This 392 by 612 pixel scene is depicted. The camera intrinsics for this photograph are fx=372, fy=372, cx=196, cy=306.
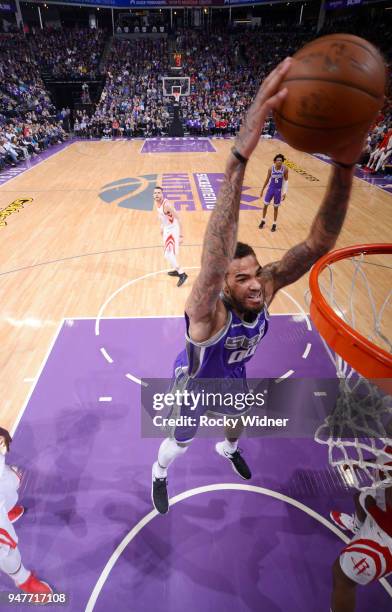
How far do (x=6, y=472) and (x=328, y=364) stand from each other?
3.50 metres

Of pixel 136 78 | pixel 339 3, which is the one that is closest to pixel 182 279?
pixel 136 78

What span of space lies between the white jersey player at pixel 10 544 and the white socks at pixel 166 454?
1016 millimetres

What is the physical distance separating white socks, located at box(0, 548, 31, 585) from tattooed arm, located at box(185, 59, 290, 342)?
189 cm

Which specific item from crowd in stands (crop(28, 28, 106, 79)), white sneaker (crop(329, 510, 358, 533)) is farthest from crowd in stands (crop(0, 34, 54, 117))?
white sneaker (crop(329, 510, 358, 533))

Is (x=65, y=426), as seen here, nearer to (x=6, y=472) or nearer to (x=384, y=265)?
(x=6, y=472)

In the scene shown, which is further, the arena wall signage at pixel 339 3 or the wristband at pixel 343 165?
the arena wall signage at pixel 339 3

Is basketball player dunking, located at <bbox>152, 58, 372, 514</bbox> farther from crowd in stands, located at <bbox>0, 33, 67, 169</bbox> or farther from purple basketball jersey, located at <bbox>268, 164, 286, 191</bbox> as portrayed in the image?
crowd in stands, located at <bbox>0, 33, 67, 169</bbox>

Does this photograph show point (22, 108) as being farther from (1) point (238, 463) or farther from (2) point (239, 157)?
(2) point (239, 157)

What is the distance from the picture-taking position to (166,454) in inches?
112

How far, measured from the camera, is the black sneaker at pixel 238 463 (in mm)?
3229

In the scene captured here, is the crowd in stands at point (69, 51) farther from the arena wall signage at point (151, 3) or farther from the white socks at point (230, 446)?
the white socks at point (230, 446)

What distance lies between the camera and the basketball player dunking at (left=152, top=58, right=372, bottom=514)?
4.62 feet

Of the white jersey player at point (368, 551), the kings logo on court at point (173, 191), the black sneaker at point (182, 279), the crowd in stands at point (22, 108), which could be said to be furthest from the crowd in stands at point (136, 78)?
the white jersey player at point (368, 551)

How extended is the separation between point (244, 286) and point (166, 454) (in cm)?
153
